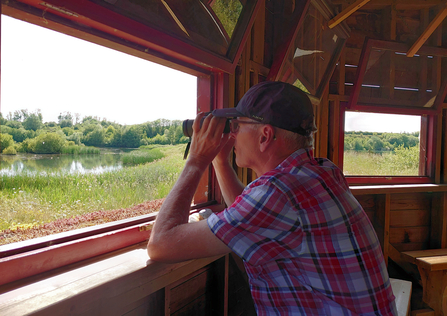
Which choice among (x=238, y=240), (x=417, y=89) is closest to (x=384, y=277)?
(x=238, y=240)

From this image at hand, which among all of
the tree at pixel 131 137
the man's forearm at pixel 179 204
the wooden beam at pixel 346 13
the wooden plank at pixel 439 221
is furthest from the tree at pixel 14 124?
the wooden plank at pixel 439 221

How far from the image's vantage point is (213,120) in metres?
1.09

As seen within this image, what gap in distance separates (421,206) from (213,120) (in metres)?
3.15

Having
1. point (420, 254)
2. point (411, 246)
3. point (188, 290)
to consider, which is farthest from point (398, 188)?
point (188, 290)

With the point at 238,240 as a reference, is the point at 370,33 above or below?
above

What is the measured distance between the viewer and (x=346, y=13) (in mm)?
2275

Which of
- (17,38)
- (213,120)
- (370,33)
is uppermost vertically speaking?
(370,33)

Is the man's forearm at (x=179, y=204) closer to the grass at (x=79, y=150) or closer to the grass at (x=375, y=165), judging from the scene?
the grass at (x=79, y=150)

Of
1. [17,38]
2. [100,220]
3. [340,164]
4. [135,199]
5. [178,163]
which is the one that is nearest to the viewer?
[17,38]

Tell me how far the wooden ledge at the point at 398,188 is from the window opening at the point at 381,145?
0.71 feet

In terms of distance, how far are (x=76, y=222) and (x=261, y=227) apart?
76cm

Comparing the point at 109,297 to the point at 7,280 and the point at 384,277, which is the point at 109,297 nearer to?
the point at 7,280

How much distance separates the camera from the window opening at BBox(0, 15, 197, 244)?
904mm

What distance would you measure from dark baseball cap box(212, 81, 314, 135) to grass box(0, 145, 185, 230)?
24.7 inches
